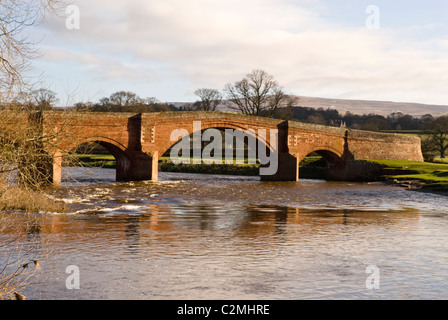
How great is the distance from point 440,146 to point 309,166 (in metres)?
28.2

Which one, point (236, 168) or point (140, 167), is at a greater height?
point (140, 167)

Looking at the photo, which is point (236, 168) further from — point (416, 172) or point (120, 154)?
point (416, 172)

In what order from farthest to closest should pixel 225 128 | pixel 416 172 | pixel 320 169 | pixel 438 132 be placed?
pixel 438 132 → pixel 320 169 → pixel 416 172 → pixel 225 128

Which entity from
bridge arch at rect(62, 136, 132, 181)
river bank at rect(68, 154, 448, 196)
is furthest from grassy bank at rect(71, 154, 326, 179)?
bridge arch at rect(62, 136, 132, 181)

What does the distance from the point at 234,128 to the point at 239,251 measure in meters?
25.6

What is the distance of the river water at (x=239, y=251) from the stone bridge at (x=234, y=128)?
349 inches

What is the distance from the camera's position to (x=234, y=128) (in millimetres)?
36438

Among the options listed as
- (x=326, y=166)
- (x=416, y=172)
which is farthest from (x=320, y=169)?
(x=416, y=172)

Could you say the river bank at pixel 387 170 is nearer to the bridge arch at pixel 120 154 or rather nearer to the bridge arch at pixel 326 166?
the bridge arch at pixel 326 166

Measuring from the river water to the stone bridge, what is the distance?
8.86m

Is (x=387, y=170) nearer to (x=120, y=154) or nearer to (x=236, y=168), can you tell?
(x=236, y=168)

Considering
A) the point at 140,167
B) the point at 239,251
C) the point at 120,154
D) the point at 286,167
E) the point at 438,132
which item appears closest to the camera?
the point at 239,251

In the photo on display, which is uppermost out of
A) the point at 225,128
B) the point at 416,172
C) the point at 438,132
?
the point at 438,132

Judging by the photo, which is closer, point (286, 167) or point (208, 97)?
point (286, 167)
